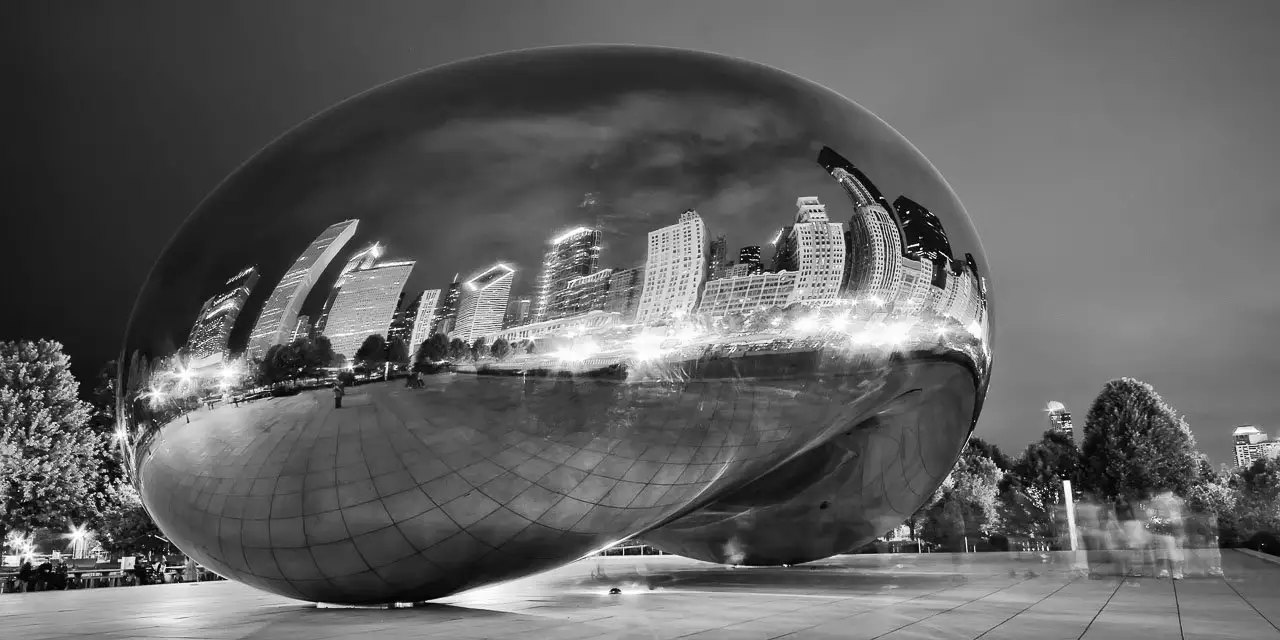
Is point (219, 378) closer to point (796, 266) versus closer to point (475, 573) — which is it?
point (475, 573)

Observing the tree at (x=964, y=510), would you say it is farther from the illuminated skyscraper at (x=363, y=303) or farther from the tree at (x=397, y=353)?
the illuminated skyscraper at (x=363, y=303)

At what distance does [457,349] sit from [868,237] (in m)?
3.41

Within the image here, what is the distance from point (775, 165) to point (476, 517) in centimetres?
A: 354

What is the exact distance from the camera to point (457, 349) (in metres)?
5.61

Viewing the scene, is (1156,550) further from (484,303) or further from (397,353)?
(397,353)

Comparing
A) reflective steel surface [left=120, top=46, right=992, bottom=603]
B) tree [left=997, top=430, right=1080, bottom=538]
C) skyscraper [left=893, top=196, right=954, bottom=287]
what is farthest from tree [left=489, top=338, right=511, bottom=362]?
tree [left=997, top=430, right=1080, bottom=538]

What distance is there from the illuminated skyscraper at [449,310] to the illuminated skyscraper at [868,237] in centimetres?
296

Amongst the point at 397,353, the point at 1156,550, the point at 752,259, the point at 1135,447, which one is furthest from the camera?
the point at 1135,447

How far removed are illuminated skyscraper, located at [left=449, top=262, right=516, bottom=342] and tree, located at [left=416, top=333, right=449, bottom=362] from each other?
0.07m

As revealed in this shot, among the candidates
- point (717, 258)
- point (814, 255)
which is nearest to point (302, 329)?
point (717, 258)

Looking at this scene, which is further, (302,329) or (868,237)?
(868,237)

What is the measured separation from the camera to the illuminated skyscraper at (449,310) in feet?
18.3

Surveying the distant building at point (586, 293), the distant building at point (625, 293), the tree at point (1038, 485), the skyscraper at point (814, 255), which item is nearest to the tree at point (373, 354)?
the distant building at point (586, 293)

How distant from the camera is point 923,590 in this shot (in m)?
10.4
